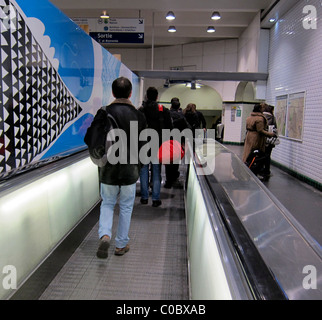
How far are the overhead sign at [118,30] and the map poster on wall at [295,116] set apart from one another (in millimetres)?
4748

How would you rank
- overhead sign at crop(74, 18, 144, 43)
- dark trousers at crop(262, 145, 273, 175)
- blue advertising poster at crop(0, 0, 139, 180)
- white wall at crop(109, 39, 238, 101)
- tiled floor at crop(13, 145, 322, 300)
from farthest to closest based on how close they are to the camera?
white wall at crop(109, 39, 238, 101) → overhead sign at crop(74, 18, 144, 43) → dark trousers at crop(262, 145, 273, 175) → tiled floor at crop(13, 145, 322, 300) → blue advertising poster at crop(0, 0, 139, 180)

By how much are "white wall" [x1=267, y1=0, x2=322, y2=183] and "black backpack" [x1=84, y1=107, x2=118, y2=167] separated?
17.0ft

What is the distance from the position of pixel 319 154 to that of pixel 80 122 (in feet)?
16.4

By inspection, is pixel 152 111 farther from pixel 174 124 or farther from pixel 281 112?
pixel 281 112

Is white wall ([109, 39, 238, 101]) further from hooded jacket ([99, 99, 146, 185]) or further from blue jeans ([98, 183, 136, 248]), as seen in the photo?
blue jeans ([98, 183, 136, 248])

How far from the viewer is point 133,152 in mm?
2834

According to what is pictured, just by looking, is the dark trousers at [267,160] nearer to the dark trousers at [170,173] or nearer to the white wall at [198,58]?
the dark trousers at [170,173]

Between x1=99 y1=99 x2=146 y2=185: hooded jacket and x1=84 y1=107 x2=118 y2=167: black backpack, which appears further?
x1=99 y1=99 x2=146 y2=185: hooded jacket

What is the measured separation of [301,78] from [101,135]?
645 centimetres

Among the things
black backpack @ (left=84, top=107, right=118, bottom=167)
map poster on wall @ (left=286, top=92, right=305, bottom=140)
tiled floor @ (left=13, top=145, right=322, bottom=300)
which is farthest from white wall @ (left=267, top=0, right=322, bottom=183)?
black backpack @ (left=84, top=107, right=118, bottom=167)

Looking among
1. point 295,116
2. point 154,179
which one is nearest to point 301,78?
point 295,116

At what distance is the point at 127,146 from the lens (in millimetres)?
2773

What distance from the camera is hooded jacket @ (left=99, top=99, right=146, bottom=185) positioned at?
274cm

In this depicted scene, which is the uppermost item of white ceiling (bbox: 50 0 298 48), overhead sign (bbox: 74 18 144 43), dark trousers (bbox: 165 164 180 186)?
white ceiling (bbox: 50 0 298 48)
